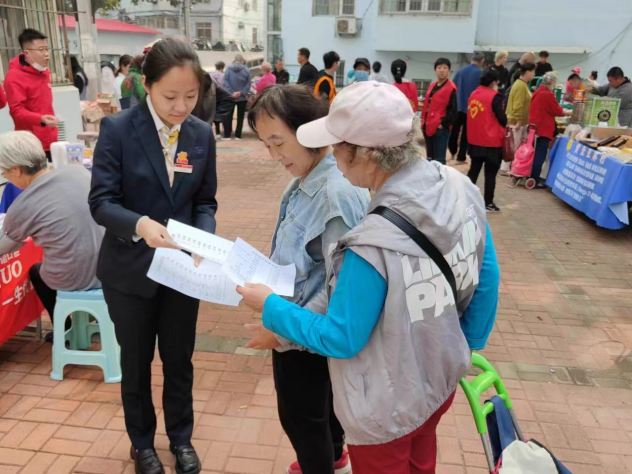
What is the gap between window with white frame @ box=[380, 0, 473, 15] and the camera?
1770 cm

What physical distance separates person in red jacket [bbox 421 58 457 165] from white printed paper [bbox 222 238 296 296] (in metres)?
6.09

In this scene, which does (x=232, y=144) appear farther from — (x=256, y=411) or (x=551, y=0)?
(x=551, y=0)

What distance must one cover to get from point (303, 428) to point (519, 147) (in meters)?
7.69

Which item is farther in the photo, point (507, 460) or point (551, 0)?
point (551, 0)

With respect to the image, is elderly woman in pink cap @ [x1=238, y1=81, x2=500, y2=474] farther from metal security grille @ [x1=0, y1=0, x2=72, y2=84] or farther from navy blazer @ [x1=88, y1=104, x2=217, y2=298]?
metal security grille @ [x1=0, y1=0, x2=72, y2=84]

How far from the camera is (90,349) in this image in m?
3.41

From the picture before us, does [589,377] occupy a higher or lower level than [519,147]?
lower

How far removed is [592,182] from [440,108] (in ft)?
7.52

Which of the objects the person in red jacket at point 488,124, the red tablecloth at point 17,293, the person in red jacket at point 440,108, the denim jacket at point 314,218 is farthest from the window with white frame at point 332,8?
the denim jacket at point 314,218

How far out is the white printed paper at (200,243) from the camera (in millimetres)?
1618

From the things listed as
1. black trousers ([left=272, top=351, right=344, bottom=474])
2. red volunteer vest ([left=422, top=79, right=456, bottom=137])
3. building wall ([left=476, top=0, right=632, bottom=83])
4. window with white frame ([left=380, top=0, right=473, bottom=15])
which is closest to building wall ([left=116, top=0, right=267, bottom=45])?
window with white frame ([left=380, top=0, right=473, bottom=15])

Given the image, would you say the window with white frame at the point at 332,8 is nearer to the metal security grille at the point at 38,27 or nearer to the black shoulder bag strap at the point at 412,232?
the metal security grille at the point at 38,27

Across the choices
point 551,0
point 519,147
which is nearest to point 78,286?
point 519,147

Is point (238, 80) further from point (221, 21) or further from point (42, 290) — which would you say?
point (221, 21)
